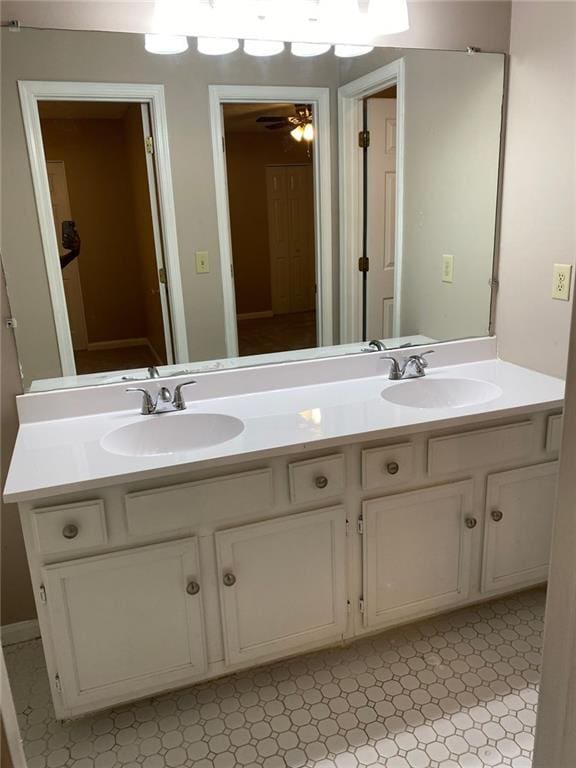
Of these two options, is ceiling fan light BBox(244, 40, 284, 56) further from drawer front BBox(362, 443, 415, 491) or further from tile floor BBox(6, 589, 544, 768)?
tile floor BBox(6, 589, 544, 768)

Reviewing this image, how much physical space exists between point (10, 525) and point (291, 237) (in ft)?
4.39

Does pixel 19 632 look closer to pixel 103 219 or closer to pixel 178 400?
pixel 178 400

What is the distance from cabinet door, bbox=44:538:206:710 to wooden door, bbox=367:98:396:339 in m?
1.14

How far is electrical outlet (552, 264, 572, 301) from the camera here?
188cm

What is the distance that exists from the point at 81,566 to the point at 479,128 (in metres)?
1.93

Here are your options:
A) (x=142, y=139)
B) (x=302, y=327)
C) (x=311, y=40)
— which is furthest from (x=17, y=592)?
(x=311, y=40)

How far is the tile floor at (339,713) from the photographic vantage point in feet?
5.05

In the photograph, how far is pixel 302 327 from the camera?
2.06 meters

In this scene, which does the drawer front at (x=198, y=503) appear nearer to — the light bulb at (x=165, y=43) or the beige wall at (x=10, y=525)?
the beige wall at (x=10, y=525)

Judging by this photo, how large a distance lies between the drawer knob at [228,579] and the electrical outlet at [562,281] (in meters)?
1.37

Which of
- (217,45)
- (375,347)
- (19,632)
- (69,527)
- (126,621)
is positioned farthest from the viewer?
(375,347)

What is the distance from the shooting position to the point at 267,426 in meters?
1.64

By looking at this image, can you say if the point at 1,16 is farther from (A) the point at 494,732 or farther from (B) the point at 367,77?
(A) the point at 494,732

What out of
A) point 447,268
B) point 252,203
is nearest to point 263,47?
point 252,203
